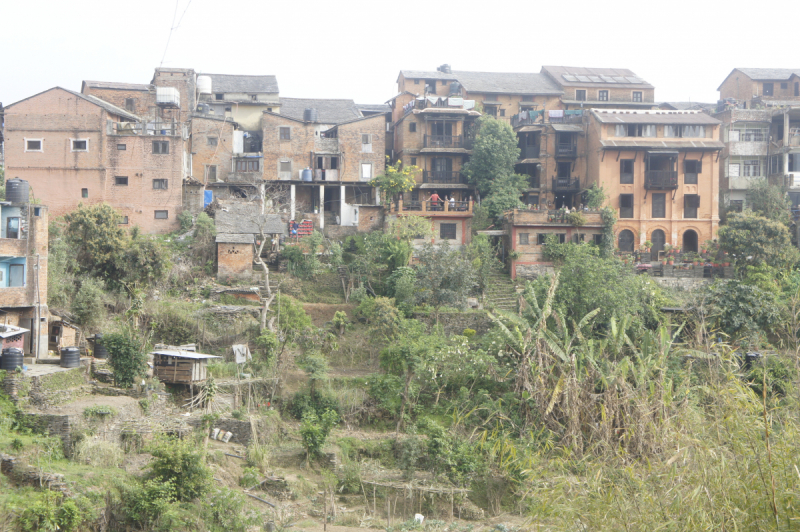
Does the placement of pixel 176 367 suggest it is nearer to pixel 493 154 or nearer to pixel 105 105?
pixel 105 105

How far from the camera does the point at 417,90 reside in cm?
5134

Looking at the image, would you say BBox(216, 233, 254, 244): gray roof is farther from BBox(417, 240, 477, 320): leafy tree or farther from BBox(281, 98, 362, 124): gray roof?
BBox(281, 98, 362, 124): gray roof

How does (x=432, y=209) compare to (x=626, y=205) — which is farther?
(x=626, y=205)

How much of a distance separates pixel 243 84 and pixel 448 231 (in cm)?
1897

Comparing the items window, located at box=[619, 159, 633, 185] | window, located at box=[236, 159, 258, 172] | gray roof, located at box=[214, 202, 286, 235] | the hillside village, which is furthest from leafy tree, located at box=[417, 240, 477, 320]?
window, located at box=[236, 159, 258, 172]

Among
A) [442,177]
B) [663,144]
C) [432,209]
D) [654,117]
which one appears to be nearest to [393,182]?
[432,209]

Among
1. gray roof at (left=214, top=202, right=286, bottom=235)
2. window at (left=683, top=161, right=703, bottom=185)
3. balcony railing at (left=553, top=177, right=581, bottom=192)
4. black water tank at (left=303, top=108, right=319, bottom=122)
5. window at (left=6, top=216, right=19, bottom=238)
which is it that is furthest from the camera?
black water tank at (left=303, top=108, right=319, bottom=122)

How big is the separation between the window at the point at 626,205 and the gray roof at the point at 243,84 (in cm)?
2364

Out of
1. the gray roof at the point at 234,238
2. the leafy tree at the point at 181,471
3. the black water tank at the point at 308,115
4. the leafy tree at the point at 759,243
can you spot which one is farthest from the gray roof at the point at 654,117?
the leafy tree at the point at 181,471

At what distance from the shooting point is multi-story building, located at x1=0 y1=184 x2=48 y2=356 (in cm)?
2620

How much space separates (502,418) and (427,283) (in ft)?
33.3

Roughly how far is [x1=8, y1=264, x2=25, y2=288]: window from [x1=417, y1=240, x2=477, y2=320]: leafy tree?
1621 centimetres

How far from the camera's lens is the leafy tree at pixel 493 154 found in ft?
144

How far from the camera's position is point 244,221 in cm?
3841
